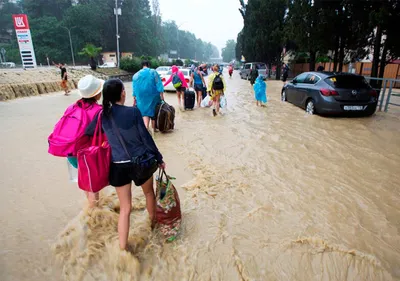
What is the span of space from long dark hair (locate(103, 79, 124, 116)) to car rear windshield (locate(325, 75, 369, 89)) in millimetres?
7353

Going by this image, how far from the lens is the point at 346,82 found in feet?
25.4

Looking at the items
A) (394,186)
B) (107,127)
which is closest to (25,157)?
(107,127)

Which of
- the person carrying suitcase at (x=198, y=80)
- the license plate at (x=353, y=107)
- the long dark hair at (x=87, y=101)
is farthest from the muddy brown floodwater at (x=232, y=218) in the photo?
the person carrying suitcase at (x=198, y=80)

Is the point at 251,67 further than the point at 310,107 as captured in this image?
Yes

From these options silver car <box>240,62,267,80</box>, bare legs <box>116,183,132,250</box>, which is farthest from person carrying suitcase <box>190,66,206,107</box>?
silver car <box>240,62,267,80</box>

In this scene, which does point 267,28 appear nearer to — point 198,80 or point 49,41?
point 198,80

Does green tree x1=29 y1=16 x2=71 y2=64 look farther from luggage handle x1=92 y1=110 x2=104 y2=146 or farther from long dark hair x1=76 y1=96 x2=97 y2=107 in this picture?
luggage handle x1=92 y1=110 x2=104 y2=146

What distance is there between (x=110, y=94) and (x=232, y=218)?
204 centimetres

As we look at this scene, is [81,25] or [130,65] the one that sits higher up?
[81,25]

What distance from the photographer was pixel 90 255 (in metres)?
2.55

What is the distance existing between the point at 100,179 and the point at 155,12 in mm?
80435

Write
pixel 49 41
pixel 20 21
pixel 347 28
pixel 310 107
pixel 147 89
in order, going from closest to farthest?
pixel 147 89 < pixel 310 107 < pixel 347 28 < pixel 20 21 < pixel 49 41

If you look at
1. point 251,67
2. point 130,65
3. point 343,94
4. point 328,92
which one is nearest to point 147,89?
point 328,92

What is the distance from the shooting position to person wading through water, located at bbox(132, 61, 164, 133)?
5.66 meters
